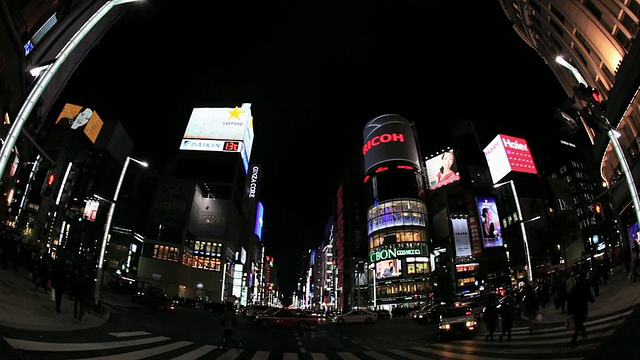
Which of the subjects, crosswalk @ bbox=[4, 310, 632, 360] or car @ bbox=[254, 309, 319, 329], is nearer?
crosswalk @ bbox=[4, 310, 632, 360]

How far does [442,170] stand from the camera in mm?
111000

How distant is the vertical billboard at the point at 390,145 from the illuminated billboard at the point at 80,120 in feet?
256

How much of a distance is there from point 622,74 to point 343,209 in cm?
11986

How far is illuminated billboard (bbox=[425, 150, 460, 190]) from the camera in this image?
355 ft

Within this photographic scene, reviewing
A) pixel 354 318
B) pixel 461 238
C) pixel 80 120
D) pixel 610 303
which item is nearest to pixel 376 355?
pixel 610 303

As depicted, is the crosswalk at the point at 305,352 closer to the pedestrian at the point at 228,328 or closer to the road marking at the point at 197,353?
the road marking at the point at 197,353

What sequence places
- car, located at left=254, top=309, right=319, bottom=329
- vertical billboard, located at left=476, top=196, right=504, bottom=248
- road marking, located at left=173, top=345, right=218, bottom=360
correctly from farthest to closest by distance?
vertical billboard, located at left=476, top=196, right=504, bottom=248
car, located at left=254, top=309, right=319, bottom=329
road marking, located at left=173, top=345, right=218, bottom=360

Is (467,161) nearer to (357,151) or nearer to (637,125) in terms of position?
(357,151)

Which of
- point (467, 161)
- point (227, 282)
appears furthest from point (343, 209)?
point (227, 282)

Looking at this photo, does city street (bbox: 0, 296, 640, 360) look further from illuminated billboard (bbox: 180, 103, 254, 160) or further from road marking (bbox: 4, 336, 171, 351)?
illuminated billboard (bbox: 180, 103, 254, 160)

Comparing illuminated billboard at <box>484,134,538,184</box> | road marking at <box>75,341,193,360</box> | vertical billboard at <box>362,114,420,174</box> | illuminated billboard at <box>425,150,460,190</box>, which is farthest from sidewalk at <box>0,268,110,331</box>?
illuminated billboard at <box>425,150,460,190</box>

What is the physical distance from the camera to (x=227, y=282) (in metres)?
96.1

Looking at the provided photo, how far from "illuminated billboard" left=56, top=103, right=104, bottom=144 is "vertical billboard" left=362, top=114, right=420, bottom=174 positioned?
78.1 meters

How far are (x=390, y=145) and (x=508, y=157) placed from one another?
3587cm
